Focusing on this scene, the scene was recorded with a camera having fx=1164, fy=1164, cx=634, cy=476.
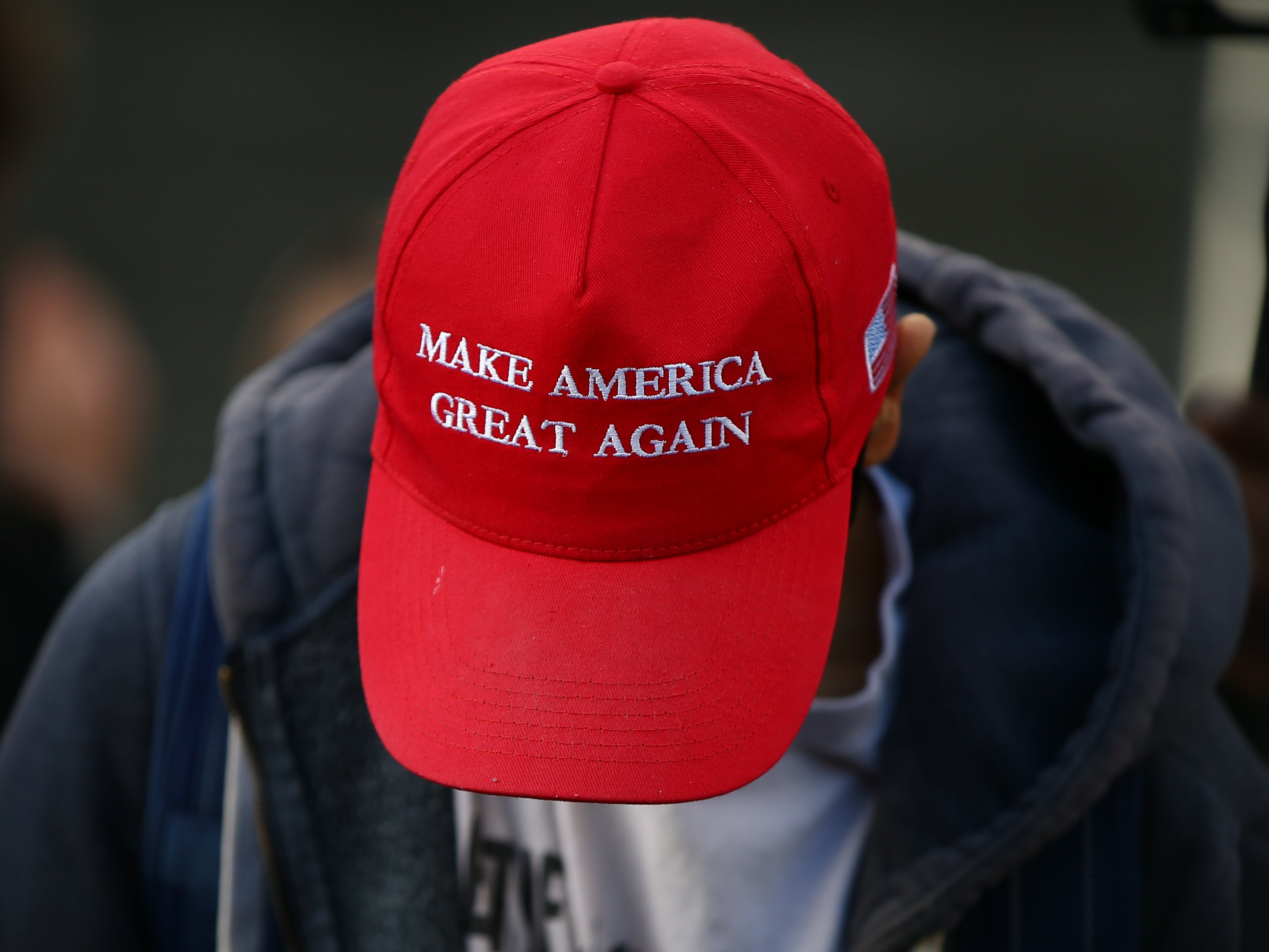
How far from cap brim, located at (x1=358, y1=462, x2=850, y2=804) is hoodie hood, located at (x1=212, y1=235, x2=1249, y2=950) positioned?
10.2 inches

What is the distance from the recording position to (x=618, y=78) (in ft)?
3.99

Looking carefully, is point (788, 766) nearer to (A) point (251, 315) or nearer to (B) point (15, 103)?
(B) point (15, 103)

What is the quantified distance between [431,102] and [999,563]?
13.0 feet

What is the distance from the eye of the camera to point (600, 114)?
1.20 meters

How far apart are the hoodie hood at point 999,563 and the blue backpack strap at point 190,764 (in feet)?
0.31

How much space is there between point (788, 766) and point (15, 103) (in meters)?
1.64

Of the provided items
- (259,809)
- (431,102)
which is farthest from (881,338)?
(431,102)

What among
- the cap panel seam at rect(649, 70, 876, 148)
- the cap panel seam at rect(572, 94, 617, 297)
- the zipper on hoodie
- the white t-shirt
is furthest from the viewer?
the white t-shirt

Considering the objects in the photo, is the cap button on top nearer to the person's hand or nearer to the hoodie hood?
the hoodie hood

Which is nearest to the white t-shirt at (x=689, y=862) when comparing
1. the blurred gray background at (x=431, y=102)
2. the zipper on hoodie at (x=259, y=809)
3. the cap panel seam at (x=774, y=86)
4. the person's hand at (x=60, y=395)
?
the zipper on hoodie at (x=259, y=809)

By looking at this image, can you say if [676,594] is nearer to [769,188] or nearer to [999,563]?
[769,188]

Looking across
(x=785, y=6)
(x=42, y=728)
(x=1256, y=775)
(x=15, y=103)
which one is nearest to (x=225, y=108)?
(x=785, y=6)


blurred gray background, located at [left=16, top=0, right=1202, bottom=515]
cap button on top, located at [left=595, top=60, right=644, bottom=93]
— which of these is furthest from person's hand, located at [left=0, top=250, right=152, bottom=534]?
blurred gray background, located at [left=16, top=0, right=1202, bottom=515]

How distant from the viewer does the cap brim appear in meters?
1.17
